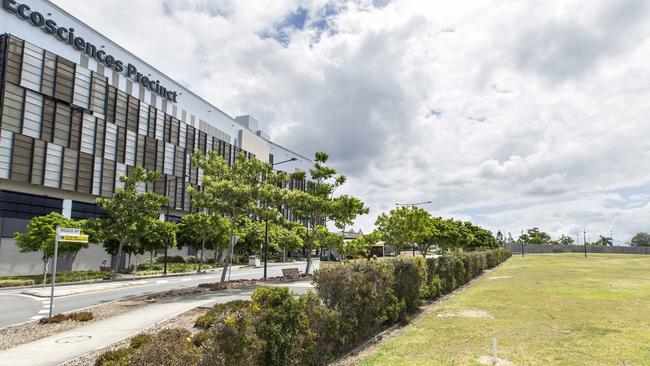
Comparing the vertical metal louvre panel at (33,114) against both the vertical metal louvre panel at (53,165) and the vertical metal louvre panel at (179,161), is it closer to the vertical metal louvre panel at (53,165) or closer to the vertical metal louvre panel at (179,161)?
the vertical metal louvre panel at (53,165)

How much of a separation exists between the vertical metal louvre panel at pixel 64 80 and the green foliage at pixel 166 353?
134 feet

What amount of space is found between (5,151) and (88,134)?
879 centimetres

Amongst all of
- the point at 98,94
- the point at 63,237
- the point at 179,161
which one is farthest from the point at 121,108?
the point at 63,237

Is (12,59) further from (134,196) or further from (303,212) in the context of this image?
(303,212)

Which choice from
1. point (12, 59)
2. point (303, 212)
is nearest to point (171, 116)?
point (12, 59)

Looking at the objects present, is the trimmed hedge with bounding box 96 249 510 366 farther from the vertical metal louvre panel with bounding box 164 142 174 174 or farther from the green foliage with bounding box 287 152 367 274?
the vertical metal louvre panel with bounding box 164 142 174 174

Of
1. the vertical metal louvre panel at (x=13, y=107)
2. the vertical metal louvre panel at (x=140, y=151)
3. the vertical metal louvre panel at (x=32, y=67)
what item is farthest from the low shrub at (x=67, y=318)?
the vertical metal louvre panel at (x=140, y=151)

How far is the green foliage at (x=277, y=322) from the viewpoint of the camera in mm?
6781

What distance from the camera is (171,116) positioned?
5581 cm

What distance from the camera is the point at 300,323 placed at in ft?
25.2

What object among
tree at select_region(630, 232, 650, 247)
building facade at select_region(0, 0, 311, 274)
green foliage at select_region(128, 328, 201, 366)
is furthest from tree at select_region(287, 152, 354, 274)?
tree at select_region(630, 232, 650, 247)

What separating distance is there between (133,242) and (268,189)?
53.8 ft

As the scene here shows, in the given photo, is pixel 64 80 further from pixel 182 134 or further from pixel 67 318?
pixel 67 318

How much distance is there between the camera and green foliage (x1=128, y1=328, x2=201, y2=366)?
522 cm
